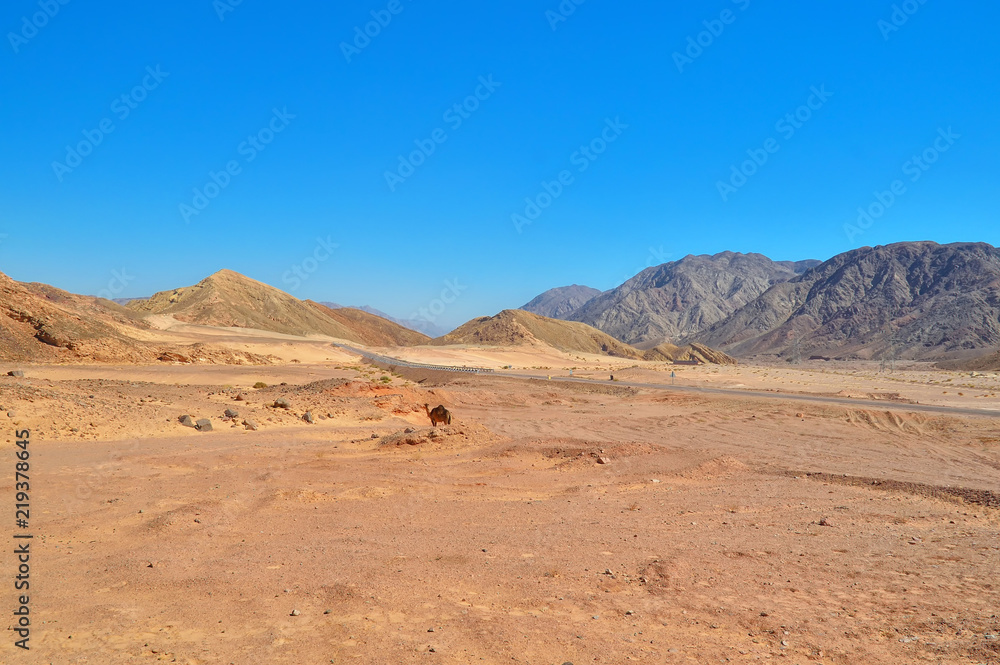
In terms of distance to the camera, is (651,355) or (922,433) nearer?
(922,433)

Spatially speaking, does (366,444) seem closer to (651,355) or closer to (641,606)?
(641,606)

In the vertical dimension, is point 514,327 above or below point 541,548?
above

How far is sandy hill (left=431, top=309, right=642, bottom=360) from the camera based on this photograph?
376 ft

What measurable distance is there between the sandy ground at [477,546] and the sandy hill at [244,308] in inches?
3489

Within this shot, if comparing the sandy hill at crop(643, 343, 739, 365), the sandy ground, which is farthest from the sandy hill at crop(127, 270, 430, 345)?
the sandy ground

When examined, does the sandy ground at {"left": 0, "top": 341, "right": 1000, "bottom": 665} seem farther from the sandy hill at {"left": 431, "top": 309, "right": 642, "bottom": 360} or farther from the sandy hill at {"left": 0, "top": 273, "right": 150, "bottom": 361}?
the sandy hill at {"left": 431, "top": 309, "right": 642, "bottom": 360}

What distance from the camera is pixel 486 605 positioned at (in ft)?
21.5

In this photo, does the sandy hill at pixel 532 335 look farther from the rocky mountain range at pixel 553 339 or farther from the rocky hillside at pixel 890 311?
the rocky hillside at pixel 890 311

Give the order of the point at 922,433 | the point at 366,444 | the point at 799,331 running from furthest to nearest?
the point at 799,331 < the point at 922,433 < the point at 366,444

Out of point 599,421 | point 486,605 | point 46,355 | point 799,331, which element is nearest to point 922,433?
point 599,421

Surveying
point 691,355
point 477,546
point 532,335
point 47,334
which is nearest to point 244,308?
point 532,335

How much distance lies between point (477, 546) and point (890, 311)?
183 m

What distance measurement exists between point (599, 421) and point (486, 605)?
19.0 metres

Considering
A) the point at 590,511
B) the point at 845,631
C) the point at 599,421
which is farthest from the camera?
the point at 599,421
